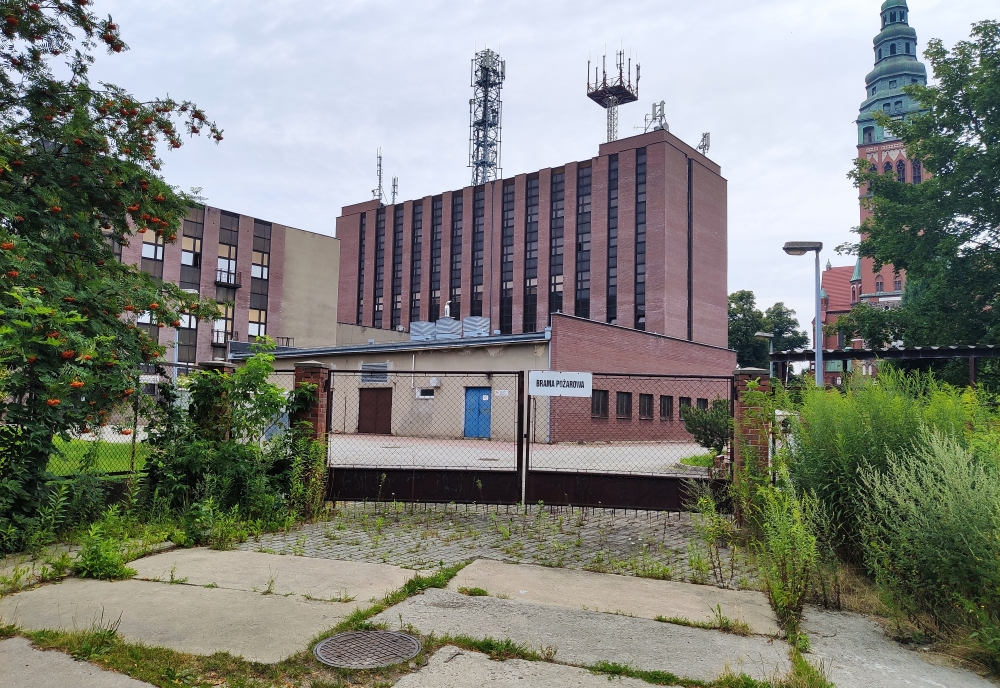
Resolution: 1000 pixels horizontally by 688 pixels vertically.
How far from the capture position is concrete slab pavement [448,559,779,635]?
215 inches

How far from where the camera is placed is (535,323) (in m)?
64.4

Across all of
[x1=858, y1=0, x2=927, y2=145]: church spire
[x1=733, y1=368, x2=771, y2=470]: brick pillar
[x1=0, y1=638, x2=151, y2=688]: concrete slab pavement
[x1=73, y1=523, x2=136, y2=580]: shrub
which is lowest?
[x1=0, y1=638, x2=151, y2=688]: concrete slab pavement

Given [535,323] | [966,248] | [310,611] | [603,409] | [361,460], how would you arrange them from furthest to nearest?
[535,323], [603,409], [966,248], [361,460], [310,611]

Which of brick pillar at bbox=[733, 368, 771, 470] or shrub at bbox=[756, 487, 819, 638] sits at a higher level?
brick pillar at bbox=[733, 368, 771, 470]

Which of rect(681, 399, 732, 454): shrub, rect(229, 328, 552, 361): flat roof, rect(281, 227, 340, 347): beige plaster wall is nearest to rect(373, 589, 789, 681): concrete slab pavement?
rect(681, 399, 732, 454): shrub

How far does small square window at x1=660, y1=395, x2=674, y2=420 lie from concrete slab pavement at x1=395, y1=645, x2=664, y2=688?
93.2 ft

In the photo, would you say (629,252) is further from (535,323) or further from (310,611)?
(310,611)

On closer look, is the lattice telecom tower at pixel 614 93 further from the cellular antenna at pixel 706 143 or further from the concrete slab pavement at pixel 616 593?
the concrete slab pavement at pixel 616 593

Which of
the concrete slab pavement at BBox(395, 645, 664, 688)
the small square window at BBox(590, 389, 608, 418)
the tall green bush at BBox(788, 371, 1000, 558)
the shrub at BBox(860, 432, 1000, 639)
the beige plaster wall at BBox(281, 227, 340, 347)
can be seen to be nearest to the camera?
the concrete slab pavement at BBox(395, 645, 664, 688)

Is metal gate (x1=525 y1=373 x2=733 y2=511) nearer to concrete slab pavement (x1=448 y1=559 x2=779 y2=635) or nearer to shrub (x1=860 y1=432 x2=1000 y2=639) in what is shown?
concrete slab pavement (x1=448 y1=559 x2=779 y2=635)

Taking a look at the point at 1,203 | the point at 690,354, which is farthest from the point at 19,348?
the point at 690,354

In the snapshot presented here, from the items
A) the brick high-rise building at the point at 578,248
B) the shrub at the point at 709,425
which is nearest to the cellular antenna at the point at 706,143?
the brick high-rise building at the point at 578,248

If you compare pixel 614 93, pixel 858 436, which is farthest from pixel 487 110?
pixel 858 436

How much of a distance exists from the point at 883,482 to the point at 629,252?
53577 millimetres
